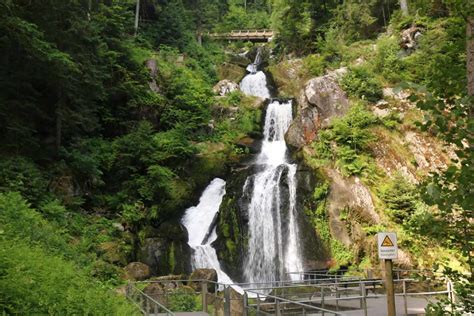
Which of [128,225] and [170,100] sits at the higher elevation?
[170,100]

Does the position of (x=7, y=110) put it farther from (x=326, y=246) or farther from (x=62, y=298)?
(x=326, y=246)

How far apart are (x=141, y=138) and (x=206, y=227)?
236 inches

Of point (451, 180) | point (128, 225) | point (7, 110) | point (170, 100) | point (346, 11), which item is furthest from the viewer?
point (346, 11)

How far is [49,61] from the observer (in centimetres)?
1557

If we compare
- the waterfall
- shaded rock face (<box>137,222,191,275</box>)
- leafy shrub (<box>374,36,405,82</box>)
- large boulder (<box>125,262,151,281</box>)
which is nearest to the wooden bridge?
the waterfall

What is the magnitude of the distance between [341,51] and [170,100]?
44.0ft

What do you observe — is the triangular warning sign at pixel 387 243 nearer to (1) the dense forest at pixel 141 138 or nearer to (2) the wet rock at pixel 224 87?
(1) the dense forest at pixel 141 138

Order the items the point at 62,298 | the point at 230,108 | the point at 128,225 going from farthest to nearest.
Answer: the point at 230,108
the point at 128,225
the point at 62,298

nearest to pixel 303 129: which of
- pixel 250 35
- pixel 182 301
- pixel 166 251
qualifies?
pixel 166 251

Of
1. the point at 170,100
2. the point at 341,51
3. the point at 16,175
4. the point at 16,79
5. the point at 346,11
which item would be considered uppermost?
the point at 346,11

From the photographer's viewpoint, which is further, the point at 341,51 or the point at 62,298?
the point at 341,51

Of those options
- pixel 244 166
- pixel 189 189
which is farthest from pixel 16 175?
pixel 244 166

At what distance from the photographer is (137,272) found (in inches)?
625

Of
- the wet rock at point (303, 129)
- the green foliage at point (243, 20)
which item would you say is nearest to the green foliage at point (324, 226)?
the wet rock at point (303, 129)
